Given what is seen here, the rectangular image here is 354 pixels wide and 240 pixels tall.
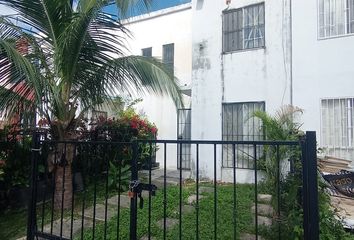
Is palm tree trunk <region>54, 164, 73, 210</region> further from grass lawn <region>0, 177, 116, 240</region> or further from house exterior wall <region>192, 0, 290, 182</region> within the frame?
house exterior wall <region>192, 0, 290, 182</region>

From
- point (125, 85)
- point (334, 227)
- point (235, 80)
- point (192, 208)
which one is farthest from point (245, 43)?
point (334, 227)

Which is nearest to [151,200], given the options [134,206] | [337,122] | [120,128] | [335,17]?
[134,206]

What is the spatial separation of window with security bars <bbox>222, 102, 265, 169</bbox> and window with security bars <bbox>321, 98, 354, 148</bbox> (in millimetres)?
1620

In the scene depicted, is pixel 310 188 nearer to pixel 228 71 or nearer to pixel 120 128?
pixel 228 71

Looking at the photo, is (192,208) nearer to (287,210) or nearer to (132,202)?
(287,210)

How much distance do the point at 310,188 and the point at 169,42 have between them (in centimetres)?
1061

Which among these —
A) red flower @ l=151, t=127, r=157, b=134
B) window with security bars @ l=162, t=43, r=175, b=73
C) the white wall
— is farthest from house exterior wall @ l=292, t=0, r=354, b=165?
window with security bars @ l=162, t=43, r=175, b=73

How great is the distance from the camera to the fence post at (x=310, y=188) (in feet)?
8.07

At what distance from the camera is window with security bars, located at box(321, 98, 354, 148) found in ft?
23.3

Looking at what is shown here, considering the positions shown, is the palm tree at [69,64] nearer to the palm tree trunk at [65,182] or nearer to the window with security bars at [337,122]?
the palm tree trunk at [65,182]

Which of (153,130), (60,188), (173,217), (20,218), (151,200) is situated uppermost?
(153,130)

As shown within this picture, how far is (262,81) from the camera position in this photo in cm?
839

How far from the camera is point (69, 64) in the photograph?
17.6ft

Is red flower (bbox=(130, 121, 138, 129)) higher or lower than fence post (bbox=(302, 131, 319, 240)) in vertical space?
higher
